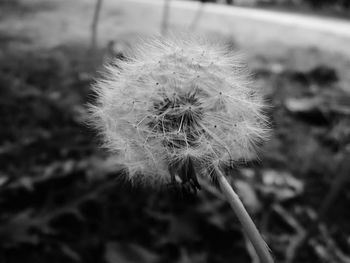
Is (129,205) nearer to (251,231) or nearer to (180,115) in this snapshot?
(180,115)

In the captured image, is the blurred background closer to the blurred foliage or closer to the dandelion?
the blurred foliage

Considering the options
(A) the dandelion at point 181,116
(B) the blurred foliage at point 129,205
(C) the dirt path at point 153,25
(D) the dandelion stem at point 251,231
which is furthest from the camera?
→ (C) the dirt path at point 153,25

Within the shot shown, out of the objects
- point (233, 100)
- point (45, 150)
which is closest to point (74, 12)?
point (45, 150)

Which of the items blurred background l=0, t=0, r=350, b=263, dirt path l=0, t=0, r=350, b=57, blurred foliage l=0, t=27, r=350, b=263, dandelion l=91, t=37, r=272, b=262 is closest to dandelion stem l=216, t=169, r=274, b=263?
dandelion l=91, t=37, r=272, b=262

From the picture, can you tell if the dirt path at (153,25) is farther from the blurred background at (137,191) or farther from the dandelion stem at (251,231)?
the dandelion stem at (251,231)

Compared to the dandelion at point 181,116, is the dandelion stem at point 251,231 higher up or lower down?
lower down

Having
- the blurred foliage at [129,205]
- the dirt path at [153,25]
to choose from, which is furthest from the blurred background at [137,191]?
the dirt path at [153,25]

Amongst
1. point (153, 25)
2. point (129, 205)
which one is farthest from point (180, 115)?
point (153, 25)
